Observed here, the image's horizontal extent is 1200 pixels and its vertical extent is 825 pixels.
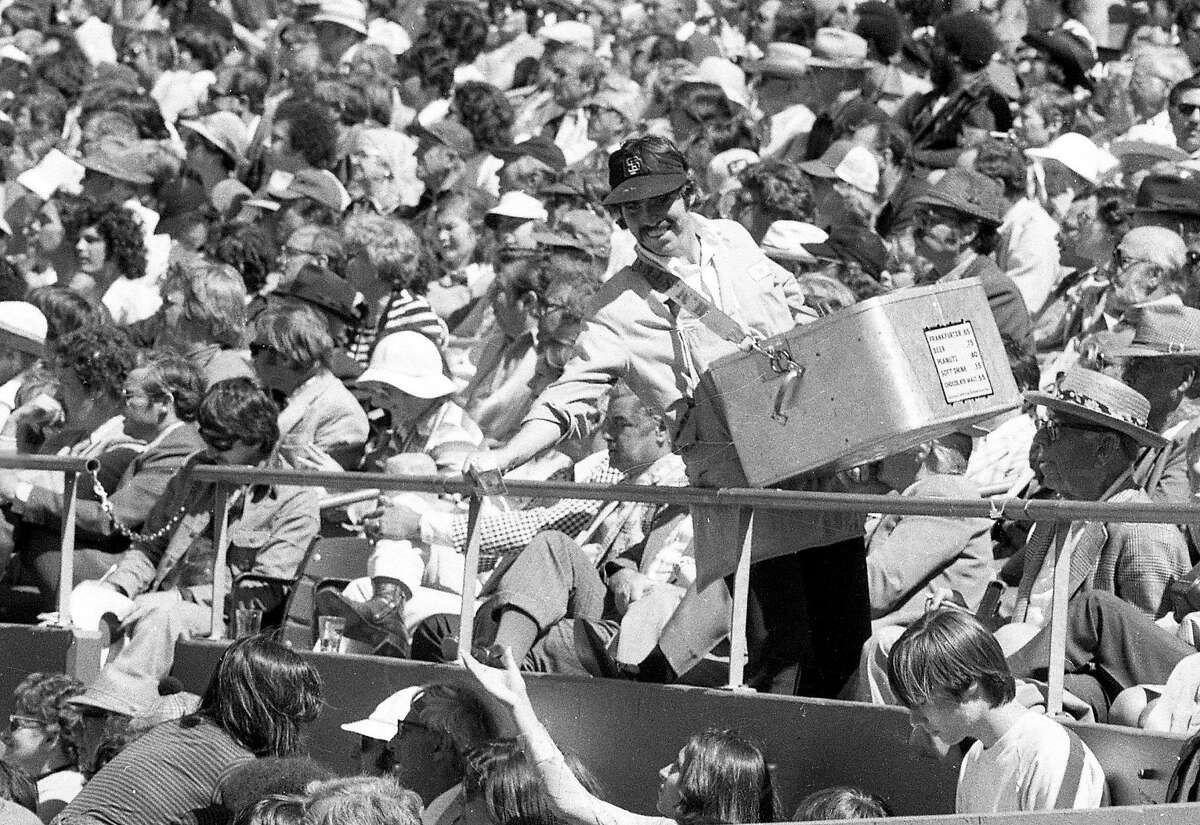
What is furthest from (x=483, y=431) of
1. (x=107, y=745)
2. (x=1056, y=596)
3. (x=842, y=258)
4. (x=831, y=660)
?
(x=1056, y=596)

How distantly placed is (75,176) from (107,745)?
7.27 m

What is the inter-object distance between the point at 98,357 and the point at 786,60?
16.8 ft

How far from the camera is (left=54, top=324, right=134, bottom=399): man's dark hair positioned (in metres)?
9.65

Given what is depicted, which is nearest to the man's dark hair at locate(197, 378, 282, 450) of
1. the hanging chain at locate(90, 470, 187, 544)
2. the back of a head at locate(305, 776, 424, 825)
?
the hanging chain at locate(90, 470, 187, 544)

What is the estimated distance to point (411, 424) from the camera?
9.34m

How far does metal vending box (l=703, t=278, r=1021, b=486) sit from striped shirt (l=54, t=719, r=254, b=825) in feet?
5.60

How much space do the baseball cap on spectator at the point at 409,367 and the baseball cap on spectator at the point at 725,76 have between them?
366 cm

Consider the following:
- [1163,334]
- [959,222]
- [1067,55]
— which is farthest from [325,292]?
[1163,334]

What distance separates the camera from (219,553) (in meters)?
8.28

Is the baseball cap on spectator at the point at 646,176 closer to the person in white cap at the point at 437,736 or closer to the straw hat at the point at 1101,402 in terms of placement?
the straw hat at the point at 1101,402

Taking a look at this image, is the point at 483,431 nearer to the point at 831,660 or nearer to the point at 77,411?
the point at 77,411

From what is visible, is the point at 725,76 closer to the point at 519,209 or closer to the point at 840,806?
the point at 519,209

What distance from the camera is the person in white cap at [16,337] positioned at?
421 inches

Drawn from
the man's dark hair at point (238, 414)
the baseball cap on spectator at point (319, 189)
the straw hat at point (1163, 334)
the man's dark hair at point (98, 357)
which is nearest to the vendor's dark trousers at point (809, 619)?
the straw hat at point (1163, 334)
